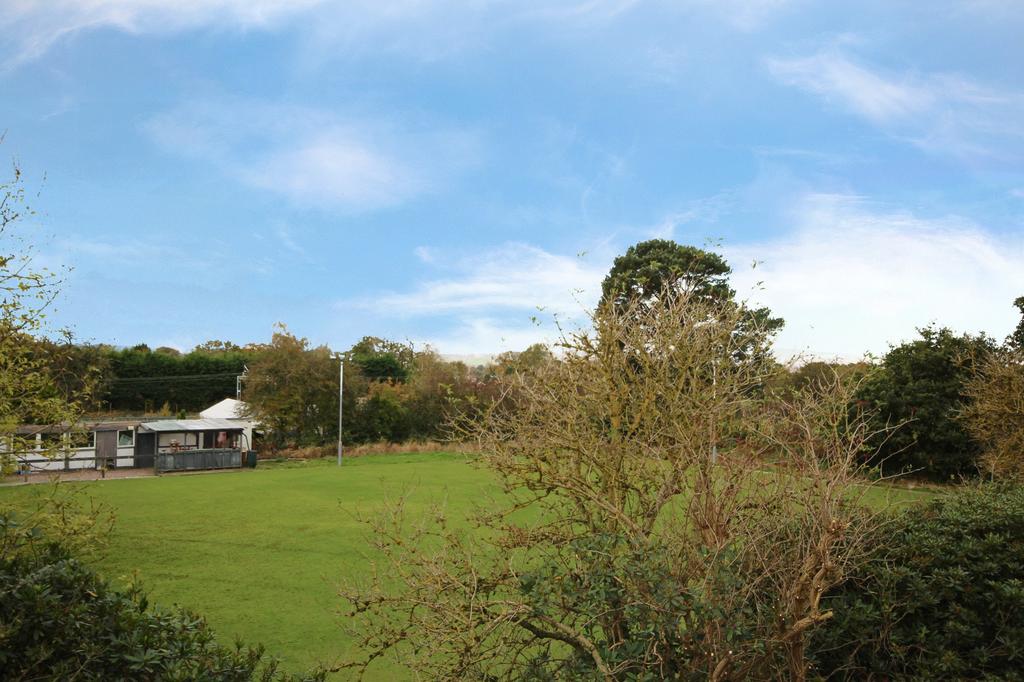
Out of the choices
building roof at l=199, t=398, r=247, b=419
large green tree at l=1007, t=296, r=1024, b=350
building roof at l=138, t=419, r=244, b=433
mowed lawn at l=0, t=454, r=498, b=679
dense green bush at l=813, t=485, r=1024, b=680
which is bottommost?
mowed lawn at l=0, t=454, r=498, b=679

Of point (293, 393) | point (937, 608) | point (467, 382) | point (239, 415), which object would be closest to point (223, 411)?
point (239, 415)

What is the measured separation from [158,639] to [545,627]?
236 centimetres

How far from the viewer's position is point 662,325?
5.64 m

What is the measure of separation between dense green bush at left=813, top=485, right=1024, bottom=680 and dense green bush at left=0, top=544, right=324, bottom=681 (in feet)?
13.2

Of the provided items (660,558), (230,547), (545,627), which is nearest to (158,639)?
(545,627)

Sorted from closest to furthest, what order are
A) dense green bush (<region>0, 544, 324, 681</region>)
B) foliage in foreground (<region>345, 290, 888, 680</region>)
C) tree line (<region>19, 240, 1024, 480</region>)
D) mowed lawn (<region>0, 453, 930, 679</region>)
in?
dense green bush (<region>0, 544, 324, 681</region>) < foliage in foreground (<region>345, 290, 888, 680</region>) < mowed lawn (<region>0, 453, 930, 679</region>) < tree line (<region>19, 240, 1024, 480</region>)

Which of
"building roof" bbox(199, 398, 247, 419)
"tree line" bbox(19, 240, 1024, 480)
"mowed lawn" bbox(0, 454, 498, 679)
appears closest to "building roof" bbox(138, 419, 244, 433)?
"tree line" bbox(19, 240, 1024, 480)

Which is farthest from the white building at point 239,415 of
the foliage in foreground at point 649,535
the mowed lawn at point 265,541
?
the foliage in foreground at point 649,535

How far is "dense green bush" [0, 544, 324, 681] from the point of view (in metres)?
3.40

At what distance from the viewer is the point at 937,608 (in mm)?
5211

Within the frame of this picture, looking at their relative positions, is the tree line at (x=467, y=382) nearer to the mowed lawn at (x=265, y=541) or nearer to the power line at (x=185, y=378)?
the power line at (x=185, y=378)

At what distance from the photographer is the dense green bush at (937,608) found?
4.97 metres

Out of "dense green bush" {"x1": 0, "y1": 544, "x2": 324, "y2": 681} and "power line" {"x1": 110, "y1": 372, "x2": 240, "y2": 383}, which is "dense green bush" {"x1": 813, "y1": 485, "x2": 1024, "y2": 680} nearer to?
"dense green bush" {"x1": 0, "y1": 544, "x2": 324, "y2": 681}

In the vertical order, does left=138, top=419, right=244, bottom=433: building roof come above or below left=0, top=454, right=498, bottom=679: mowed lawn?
above
